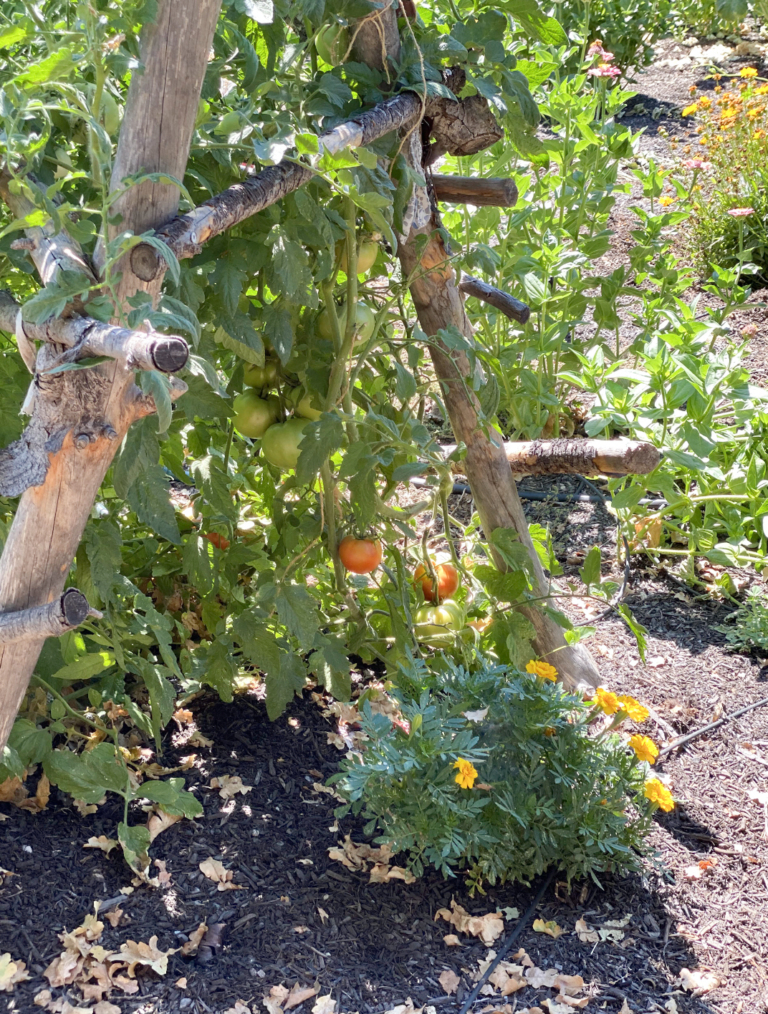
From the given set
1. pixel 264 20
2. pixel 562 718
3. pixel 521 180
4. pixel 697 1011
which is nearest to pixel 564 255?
pixel 521 180

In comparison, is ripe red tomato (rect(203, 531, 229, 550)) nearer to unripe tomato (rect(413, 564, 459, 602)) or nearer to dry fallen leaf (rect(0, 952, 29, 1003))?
unripe tomato (rect(413, 564, 459, 602))

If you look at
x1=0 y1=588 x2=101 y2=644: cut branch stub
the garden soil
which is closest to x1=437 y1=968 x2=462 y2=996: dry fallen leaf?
the garden soil

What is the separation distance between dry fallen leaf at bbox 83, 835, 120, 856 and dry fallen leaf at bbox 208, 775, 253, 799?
28 centimetres

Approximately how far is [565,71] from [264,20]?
18.9 ft

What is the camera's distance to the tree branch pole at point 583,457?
2.32m

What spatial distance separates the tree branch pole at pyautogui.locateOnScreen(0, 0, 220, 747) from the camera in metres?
1.20

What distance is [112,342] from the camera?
3.51 feet

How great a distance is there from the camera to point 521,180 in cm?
352

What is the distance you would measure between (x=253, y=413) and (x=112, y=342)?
0.96m

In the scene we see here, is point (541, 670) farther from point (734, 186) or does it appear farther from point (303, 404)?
point (734, 186)

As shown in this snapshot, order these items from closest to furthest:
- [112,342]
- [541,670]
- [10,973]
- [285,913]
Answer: [112,342]
[10,973]
[285,913]
[541,670]

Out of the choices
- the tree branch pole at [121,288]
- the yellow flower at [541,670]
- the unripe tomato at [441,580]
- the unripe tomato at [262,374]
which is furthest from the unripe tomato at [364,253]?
the yellow flower at [541,670]

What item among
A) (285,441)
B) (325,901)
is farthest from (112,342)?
(325,901)

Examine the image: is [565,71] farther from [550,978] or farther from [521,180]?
[550,978]
